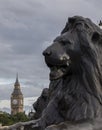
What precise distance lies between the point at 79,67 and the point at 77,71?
4 centimetres

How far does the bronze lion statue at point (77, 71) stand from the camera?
3807 mm

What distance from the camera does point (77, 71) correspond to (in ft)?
12.9

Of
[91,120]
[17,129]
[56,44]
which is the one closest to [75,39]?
[56,44]

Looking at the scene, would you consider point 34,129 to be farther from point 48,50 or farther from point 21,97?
point 21,97

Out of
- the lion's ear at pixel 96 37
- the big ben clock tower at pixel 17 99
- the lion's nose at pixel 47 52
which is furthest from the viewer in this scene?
the big ben clock tower at pixel 17 99

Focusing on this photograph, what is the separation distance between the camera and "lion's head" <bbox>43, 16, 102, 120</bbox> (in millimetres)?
3805

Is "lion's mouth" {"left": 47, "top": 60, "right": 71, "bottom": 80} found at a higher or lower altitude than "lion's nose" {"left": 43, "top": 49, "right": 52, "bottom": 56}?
lower

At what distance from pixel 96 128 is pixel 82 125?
10 cm

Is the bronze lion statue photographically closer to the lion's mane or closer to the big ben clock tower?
the lion's mane

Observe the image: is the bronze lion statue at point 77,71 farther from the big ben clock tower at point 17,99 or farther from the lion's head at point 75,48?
the big ben clock tower at point 17,99

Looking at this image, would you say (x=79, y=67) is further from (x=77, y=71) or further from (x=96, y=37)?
(x=96, y=37)

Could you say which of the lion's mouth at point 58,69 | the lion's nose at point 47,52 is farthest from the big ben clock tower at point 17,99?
the lion's nose at point 47,52

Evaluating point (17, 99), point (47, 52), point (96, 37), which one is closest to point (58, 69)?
point (47, 52)

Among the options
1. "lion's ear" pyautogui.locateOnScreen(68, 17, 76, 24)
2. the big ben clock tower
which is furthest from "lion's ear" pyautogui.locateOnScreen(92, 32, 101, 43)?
the big ben clock tower
